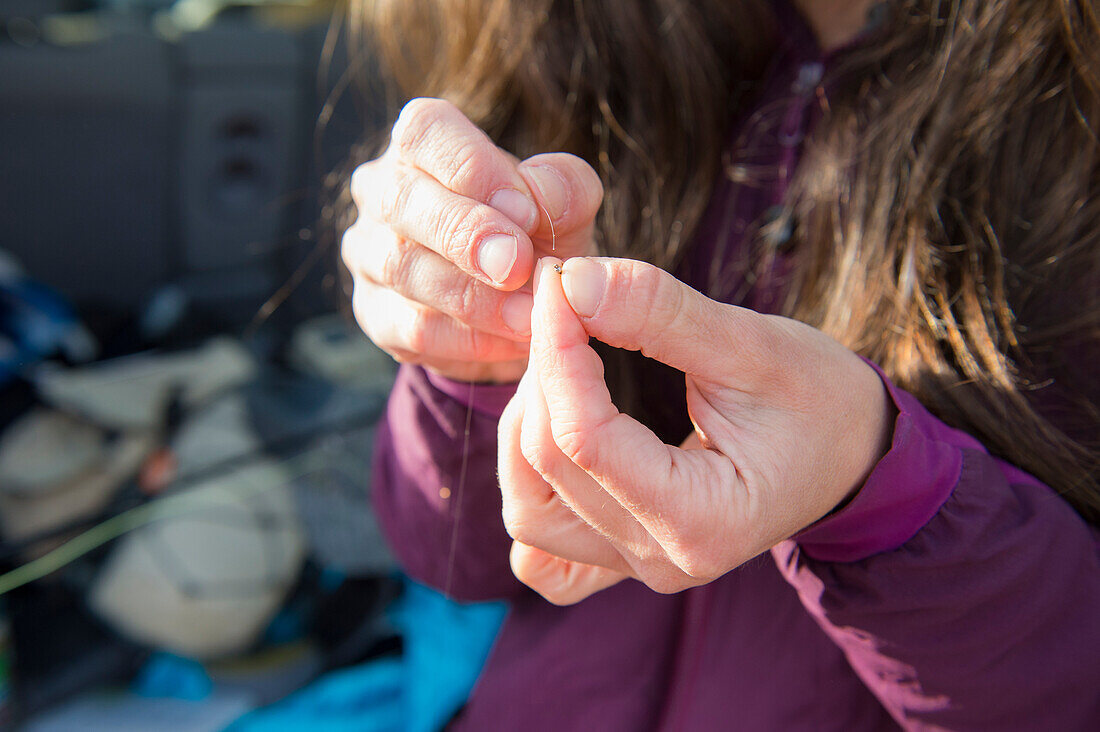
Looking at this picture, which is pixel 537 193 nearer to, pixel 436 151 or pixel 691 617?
pixel 436 151

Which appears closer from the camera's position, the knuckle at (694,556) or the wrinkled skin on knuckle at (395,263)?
the knuckle at (694,556)

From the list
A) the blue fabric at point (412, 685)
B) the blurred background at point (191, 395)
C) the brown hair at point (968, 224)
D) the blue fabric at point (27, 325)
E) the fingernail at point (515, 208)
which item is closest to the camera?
the fingernail at point (515, 208)

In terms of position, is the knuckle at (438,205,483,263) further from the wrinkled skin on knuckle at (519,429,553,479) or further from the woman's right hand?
the wrinkled skin on knuckle at (519,429,553,479)

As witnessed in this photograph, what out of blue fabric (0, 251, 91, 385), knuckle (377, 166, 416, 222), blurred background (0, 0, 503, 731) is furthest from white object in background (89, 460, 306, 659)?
knuckle (377, 166, 416, 222)

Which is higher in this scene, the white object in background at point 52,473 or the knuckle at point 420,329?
the knuckle at point 420,329

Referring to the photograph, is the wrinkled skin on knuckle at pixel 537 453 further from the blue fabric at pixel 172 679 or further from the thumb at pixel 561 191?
the blue fabric at pixel 172 679

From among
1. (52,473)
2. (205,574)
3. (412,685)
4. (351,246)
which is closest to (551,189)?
(351,246)

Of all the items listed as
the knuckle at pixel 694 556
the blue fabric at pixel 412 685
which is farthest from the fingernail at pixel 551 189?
the blue fabric at pixel 412 685

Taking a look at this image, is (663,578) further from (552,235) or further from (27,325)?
(27,325)
